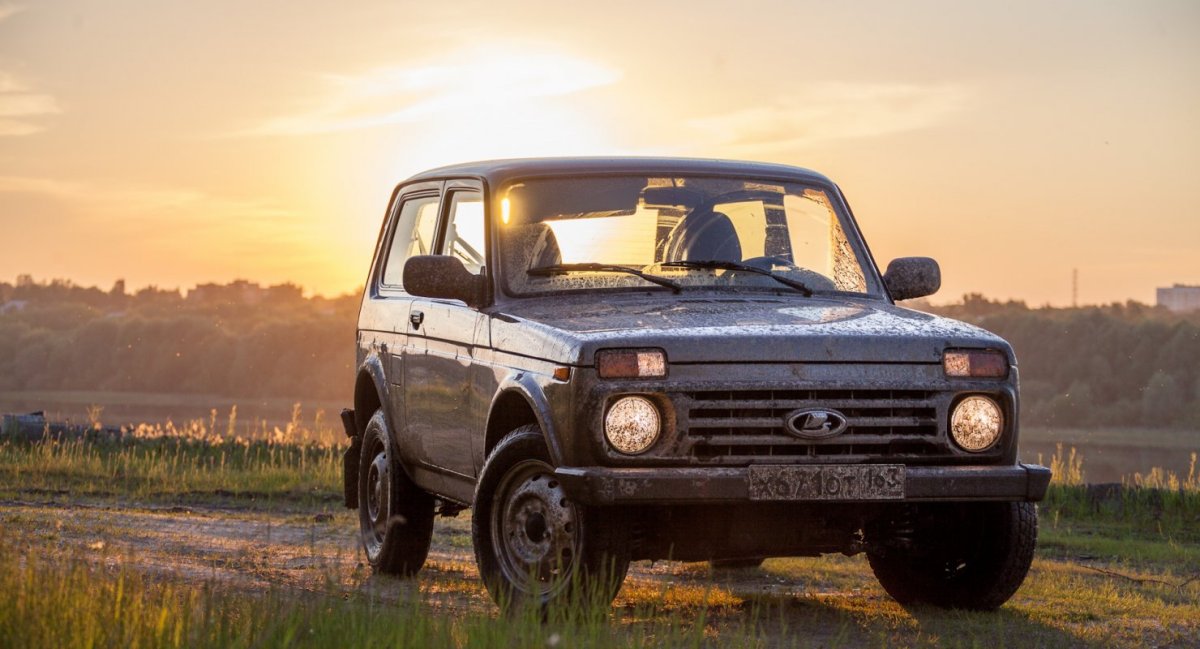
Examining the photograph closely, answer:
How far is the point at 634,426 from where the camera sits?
6.73 meters

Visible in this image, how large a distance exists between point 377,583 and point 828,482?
3158mm

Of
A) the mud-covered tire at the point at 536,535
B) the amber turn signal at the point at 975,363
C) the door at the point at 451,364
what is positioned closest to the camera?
the mud-covered tire at the point at 536,535

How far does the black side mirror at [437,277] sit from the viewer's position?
26.1ft

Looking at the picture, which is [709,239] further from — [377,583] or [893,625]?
[377,583]

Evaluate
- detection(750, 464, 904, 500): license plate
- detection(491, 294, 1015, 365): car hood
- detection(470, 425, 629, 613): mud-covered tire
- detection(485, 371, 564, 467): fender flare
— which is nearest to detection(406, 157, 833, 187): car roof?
detection(491, 294, 1015, 365): car hood

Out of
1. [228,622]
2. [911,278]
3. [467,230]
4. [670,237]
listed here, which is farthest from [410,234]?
[228,622]

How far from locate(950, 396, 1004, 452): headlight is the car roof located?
205 cm

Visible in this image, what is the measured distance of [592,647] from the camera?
18.4 ft

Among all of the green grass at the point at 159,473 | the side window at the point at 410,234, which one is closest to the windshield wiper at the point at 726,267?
the side window at the point at 410,234

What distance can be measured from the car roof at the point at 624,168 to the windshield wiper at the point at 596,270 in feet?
1.95

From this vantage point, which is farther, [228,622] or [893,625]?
→ [893,625]

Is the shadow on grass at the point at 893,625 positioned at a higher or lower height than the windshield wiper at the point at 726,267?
lower

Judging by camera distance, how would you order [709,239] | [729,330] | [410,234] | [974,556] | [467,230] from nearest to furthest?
[729,330]
[974,556]
[709,239]
[467,230]
[410,234]

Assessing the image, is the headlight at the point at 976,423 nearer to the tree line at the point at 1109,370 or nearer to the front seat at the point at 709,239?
the front seat at the point at 709,239
